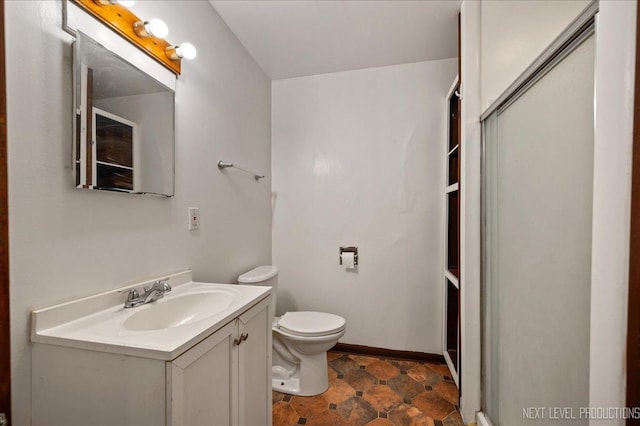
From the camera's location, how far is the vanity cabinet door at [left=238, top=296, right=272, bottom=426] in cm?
103

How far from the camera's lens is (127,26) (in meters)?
1.08

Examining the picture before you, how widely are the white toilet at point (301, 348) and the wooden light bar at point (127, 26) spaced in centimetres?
124

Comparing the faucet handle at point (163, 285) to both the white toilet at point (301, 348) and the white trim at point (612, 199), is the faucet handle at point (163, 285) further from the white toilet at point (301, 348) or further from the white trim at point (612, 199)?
the white trim at point (612, 199)

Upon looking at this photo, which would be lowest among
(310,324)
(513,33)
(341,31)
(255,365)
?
(310,324)

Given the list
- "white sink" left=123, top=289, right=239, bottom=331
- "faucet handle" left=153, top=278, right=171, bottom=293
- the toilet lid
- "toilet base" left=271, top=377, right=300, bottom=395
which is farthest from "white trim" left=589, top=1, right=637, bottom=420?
"toilet base" left=271, top=377, right=300, bottom=395

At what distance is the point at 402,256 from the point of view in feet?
7.24

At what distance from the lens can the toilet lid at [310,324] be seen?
5.58ft

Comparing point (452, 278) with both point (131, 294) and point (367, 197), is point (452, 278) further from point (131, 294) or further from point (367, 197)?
point (131, 294)

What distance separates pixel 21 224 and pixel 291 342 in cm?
142

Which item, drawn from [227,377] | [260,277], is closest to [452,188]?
[260,277]

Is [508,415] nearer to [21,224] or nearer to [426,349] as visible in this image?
[426,349]

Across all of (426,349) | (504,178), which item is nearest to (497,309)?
(504,178)

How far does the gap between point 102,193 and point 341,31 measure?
169 cm

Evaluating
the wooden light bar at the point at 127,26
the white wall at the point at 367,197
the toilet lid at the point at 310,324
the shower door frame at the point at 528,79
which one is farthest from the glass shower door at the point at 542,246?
the wooden light bar at the point at 127,26
